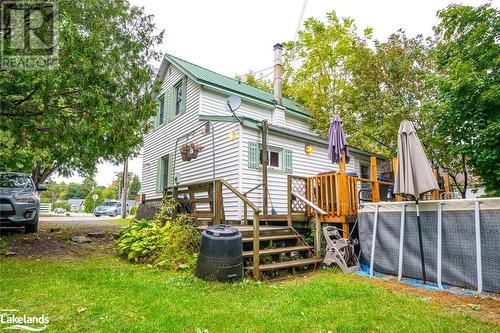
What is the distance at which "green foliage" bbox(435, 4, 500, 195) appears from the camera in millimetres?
8422

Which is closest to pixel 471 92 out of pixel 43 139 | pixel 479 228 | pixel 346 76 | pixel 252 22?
pixel 479 228

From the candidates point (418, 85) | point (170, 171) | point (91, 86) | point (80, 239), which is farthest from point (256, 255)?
point (418, 85)

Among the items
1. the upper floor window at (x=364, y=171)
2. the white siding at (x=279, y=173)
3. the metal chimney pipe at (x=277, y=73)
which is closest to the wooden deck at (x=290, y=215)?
the white siding at (x=279, y=173)

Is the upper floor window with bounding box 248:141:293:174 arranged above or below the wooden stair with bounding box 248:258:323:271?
above

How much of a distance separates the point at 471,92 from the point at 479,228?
20.5 ft

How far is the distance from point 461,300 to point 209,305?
11.1ft

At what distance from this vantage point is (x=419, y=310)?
3.45 meters

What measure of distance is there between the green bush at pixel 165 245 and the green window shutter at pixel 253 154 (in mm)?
2843

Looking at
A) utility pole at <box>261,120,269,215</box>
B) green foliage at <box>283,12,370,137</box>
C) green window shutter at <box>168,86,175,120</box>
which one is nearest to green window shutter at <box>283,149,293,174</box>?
utility pole at <box>261,120,269,215</box>

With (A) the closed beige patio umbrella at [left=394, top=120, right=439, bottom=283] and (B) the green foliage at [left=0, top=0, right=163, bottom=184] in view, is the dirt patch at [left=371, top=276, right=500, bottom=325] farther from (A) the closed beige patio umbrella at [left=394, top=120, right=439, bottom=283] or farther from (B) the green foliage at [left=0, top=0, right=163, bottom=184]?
(B) the green foliage at [left=0, top=0, right=163, bottom=184]
